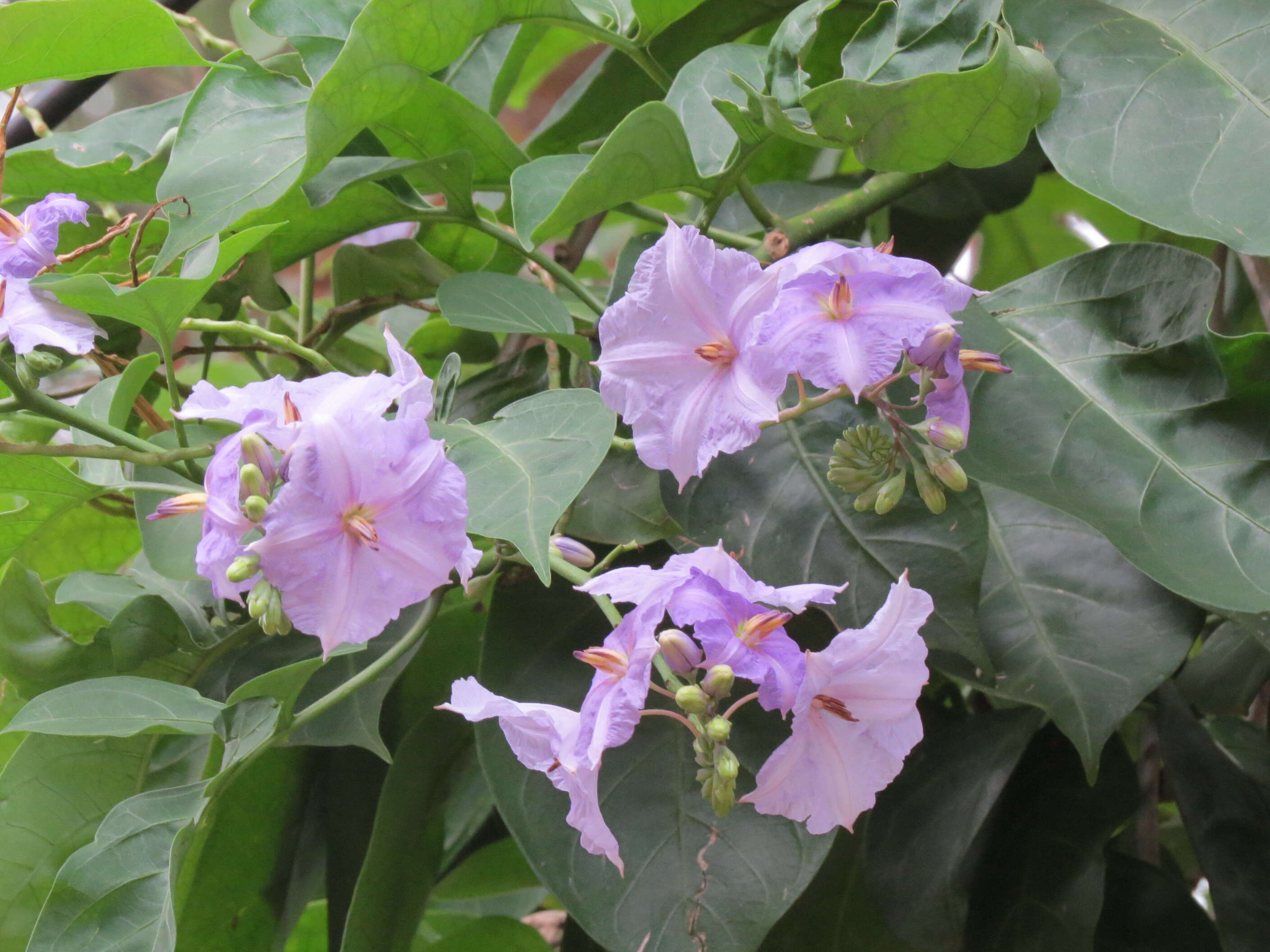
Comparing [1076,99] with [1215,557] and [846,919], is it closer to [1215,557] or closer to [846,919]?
[1215,557]

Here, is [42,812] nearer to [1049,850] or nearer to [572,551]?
[572,551]

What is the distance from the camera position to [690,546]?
449 mm

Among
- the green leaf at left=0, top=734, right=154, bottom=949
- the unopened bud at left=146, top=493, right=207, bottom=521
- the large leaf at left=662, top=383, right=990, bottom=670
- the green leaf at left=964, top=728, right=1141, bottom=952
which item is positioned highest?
the unopened bud at left=146, top=493, right=207, bottom=521

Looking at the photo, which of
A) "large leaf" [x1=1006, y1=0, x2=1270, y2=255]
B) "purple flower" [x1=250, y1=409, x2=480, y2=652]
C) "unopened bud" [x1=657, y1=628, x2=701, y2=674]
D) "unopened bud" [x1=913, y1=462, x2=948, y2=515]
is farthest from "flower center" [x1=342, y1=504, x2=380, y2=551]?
"large leaf" [x1=1006, y1=0, x2=1270, y2=255]

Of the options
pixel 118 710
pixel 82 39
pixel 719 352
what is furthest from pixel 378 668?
pixel 82 39

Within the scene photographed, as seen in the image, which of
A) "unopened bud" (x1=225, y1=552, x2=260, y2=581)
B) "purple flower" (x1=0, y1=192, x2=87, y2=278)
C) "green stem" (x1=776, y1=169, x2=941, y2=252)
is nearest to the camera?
"unopened bud" (x1=225, y1=552, x2=260, y2=581)

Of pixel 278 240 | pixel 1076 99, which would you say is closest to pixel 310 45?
pixel 278 240

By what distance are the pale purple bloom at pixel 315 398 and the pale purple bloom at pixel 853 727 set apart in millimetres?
175

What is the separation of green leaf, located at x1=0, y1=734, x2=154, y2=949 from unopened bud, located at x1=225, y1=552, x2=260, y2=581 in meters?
0.23

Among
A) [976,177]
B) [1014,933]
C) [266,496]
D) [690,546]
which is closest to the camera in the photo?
[266,496]

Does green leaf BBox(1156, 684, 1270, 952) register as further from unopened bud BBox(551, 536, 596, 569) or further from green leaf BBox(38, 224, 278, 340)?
green leaf BBox(38, 224, 278, 340)

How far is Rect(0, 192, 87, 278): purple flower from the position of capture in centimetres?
43

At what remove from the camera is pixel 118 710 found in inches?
15.8

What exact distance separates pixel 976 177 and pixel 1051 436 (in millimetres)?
332
